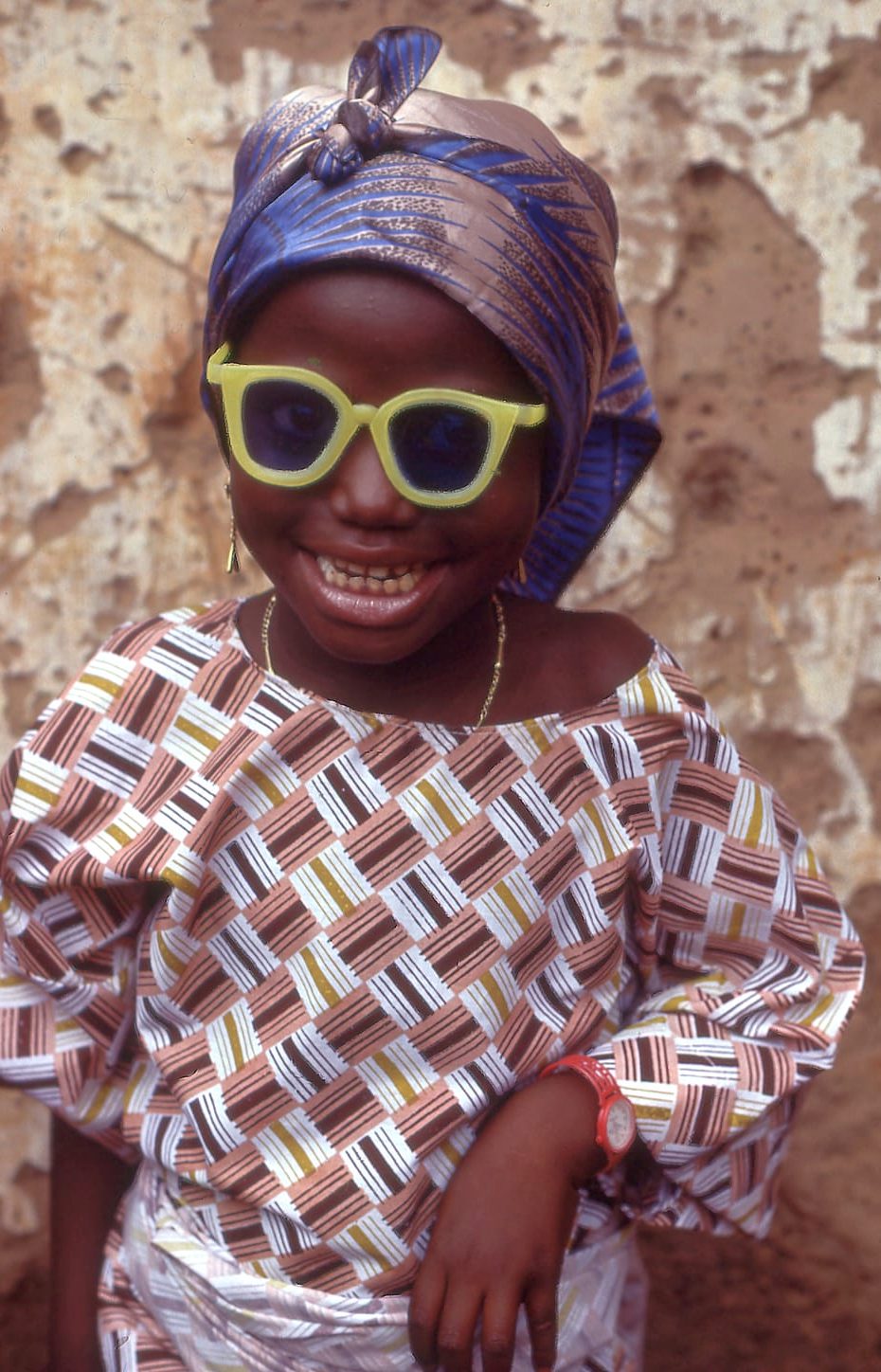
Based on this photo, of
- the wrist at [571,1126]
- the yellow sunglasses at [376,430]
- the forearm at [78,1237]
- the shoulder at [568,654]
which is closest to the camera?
the yellow sunglasses at [376,430]

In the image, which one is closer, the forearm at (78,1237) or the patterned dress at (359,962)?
the patterned dress at (359,962)

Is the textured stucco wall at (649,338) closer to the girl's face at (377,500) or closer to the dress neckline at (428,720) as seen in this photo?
the dress neckline at (428,720)

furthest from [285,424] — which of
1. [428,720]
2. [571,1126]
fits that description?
[571,1126]

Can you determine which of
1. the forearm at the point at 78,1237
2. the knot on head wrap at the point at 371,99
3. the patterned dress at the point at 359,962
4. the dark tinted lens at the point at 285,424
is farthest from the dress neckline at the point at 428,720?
the forearm at the point at 78,1237

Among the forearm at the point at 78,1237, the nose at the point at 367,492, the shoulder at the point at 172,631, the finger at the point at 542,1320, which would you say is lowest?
the forearm at the point at 78,1237

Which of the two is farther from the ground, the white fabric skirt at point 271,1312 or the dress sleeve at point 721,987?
the dress sleeve at point 721,987

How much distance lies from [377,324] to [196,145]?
1.01 metres

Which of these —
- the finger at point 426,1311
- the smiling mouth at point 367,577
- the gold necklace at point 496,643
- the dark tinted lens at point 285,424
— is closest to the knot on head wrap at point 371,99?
the dark tinted lens at point 285,424

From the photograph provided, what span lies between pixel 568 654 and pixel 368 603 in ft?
0.93

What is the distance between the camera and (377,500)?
1094 mm

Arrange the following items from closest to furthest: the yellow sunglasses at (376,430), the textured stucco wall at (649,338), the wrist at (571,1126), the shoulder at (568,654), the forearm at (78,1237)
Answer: the yellow sunglasses at (376,430)
the wrist at (571,1126)
the shoulder at (568,654)
the forearm at (78,1237)
the textured stucco wall at (649,338)

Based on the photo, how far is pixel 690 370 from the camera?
A: 1.94 m

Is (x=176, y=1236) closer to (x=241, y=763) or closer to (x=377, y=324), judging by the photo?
(x=241, y=763)

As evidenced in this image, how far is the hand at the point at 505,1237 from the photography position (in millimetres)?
1158
